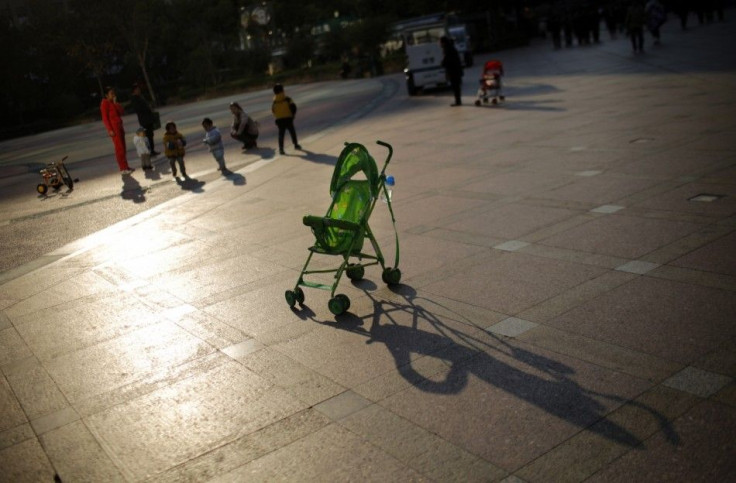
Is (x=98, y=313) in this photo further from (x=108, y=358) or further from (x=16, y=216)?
(x=16, y=216)

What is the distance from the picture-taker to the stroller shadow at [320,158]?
53.4 ft

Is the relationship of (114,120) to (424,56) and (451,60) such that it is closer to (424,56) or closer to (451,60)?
(451,60)

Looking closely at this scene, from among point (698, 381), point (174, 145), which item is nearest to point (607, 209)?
point (698, 381)

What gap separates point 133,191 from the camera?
1616 cm

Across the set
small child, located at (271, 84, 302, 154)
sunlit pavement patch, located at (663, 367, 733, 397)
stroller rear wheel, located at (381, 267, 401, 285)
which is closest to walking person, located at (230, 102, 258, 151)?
small child, located at (271, 84, 302, 154)

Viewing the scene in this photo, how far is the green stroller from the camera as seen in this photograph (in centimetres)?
708

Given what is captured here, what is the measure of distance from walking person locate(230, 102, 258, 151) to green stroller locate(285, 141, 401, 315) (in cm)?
1250

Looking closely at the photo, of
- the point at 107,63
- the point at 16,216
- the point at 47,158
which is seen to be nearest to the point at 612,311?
the point at 16,216

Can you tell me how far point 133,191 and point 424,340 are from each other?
37.3 ft

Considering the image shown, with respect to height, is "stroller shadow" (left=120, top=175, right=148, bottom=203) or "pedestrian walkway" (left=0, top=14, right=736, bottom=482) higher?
"stroller shadow" (left=120, top=175, right=148, bottom=203)

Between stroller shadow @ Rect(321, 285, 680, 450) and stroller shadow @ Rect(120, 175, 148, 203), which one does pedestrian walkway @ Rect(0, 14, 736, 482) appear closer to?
stroller shadow @ Rect(321, 285, 680, 450)

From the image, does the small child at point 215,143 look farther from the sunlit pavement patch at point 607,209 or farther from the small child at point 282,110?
the sunlit pavement patch at point 607,209

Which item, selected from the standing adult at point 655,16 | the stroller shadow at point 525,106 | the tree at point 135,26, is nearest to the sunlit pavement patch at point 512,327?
the stroller shadow at point 525,106

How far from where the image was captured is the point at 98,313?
806 cm
